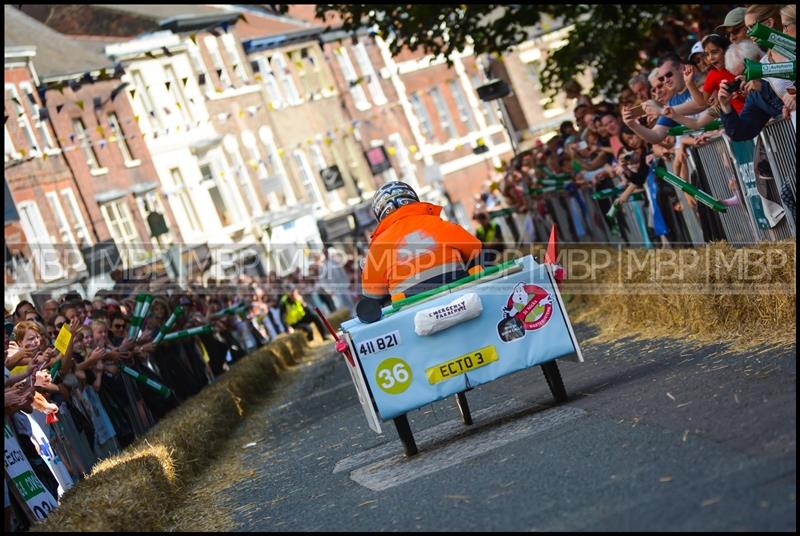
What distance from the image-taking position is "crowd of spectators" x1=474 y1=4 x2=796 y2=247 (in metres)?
12.3

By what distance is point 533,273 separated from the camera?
1044 centimetres

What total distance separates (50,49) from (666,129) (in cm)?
4450

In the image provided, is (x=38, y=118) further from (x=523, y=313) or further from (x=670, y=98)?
(x=523, y=313)

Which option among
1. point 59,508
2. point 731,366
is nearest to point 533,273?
point 731,366

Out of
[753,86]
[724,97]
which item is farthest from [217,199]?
[753,86]

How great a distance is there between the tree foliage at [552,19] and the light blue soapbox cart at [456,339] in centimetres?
1272

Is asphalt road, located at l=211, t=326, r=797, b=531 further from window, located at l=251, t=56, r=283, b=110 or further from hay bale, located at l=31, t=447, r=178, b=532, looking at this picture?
window, located at l=251, t=56, r=283, b=110

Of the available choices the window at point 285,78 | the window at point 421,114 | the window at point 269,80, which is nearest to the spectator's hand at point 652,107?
the window at point 269,80

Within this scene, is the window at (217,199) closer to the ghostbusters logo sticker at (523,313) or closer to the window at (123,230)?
the window at (123,230)

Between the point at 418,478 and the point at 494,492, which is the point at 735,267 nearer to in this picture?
the point at 418,478

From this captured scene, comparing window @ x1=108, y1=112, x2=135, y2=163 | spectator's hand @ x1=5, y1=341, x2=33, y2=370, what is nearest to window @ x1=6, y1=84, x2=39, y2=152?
window @ x1=108, y1=112, x2=135, y2=163

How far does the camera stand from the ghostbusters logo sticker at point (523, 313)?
10359mm

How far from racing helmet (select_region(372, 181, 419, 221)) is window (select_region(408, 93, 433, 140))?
67.0 metres

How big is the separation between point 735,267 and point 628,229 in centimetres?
811
